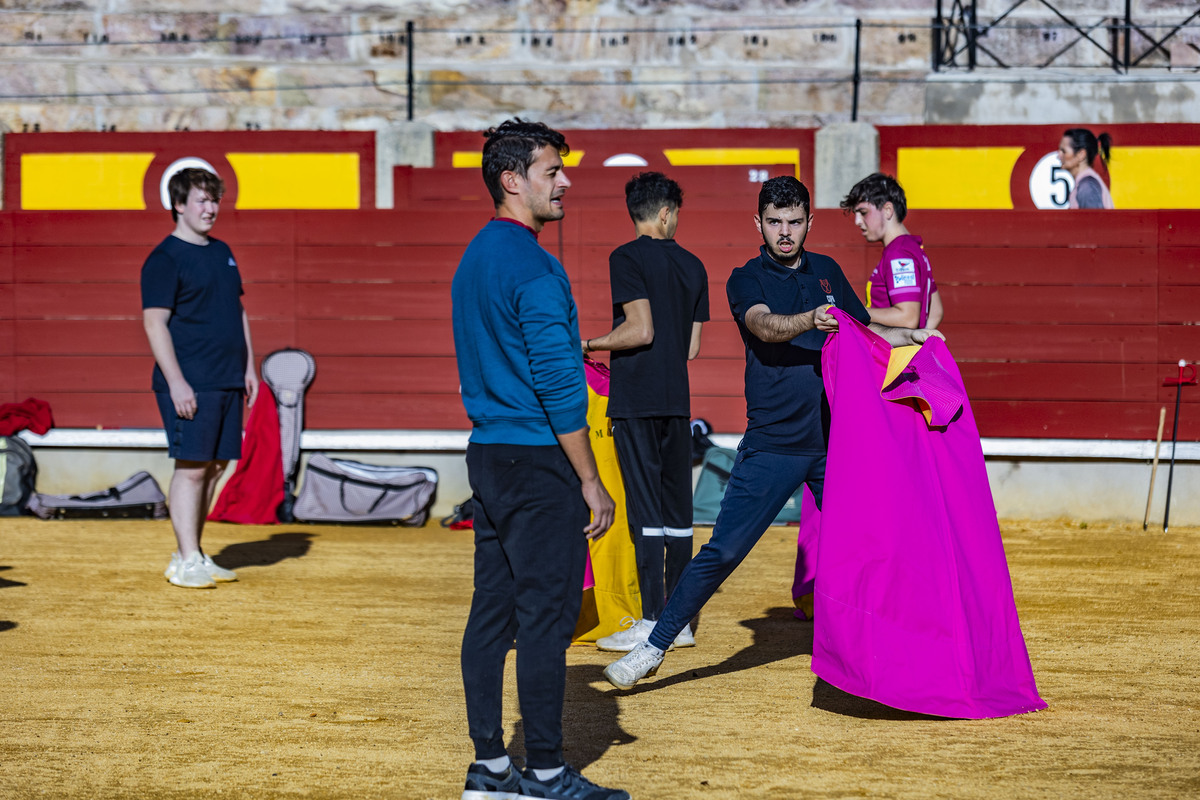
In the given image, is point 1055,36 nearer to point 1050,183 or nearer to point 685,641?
point 1050,183

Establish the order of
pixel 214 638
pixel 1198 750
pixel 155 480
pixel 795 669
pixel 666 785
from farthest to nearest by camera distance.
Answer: pixel 155 480 < pixel 214 638 < pixel 795 669 < pixel 1198 750 < pixel 666 785

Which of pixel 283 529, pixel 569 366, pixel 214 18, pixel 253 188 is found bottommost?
pixel 283 529

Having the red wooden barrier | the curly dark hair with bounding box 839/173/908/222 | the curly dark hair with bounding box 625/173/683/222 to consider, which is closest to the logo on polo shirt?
the curly dark hair with bounding box 839/173/908/222

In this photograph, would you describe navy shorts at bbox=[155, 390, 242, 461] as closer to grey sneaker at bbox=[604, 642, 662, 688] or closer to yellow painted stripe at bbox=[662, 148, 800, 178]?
grey sneaker at bbox=[604, 642, 662, 688]

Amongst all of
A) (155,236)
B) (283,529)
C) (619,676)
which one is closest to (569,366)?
(619,676)

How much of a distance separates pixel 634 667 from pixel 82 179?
830cm

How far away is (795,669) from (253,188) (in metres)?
7.52

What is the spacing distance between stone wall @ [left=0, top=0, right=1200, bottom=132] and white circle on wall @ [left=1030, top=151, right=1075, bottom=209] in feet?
2.81

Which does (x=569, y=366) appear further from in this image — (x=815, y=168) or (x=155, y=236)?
(x=815, y=168)

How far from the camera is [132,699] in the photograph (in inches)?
148

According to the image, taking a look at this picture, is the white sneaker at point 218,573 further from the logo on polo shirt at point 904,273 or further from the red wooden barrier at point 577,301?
the logo on polo shirt at point 904,273

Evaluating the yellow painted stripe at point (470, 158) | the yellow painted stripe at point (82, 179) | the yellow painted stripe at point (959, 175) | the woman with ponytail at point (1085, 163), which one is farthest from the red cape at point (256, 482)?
the woman with ponytail at point (1085, 163)

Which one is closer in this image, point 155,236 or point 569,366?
point 569,366

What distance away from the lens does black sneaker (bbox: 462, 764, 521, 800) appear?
2.74 meters
